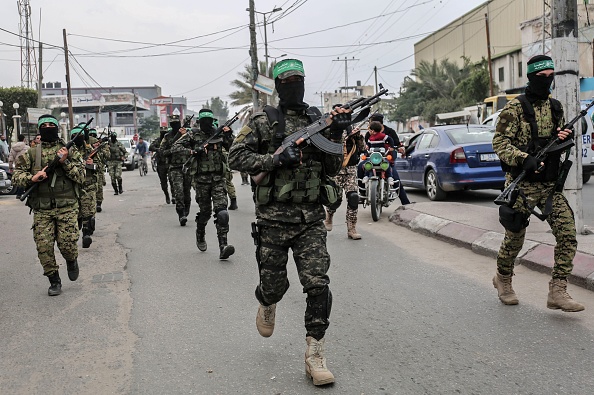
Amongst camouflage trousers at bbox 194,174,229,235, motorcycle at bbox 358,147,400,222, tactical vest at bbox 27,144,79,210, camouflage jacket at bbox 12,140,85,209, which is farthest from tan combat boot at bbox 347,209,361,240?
tactical vest at bbox 27,144,79,210

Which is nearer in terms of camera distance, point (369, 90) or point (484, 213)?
point (484, 213)

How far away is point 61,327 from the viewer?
4965mm

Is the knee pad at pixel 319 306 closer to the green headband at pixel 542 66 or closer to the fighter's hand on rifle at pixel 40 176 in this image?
the green headband at pixel 542 66

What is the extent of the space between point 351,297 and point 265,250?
1.89 meters

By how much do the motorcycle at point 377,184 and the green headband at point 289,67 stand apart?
577 centimetres

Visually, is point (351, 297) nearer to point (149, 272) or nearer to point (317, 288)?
point (317, 288)

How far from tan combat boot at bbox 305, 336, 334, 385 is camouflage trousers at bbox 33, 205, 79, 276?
3.43m

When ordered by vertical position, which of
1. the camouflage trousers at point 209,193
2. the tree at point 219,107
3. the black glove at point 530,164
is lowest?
the camouflage trousers at point 209,193

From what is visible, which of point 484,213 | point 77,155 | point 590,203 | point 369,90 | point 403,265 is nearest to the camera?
point 77,155

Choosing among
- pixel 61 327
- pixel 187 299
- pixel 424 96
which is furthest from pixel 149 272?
pixel 424 96

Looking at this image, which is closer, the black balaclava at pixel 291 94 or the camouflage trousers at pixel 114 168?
the black balaclava at pixel 291 94

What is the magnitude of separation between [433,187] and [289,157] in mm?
9259

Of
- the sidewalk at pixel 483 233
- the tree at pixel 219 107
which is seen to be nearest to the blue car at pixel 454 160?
the sidewalk at pixel 483 233

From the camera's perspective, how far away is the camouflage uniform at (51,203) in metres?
6.03
